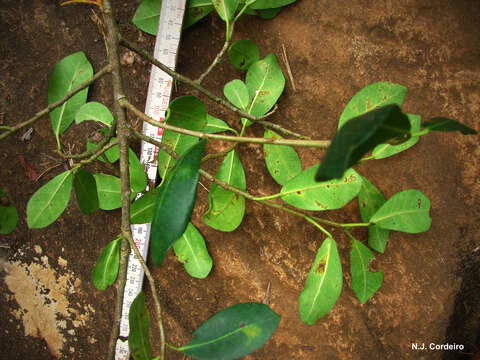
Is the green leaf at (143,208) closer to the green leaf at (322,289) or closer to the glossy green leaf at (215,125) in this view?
the glossy green leaf at (215,125)

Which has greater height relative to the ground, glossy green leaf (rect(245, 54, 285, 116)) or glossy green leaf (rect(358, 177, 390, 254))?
glossy green leaf (rect(245, 54, 285, 116))

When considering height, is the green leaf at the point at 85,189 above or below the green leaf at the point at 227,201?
above

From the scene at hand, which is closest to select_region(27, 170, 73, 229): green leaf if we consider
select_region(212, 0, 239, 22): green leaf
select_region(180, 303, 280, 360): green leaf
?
select_region(180, 303, 280, 360): green leaf

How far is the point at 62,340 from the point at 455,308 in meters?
1.75

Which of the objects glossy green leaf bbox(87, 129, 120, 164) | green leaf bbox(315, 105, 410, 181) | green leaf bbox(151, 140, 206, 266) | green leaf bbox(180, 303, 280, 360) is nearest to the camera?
green leaf bbox(315, 105, 410, 181)

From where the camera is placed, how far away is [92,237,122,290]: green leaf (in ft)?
4.39

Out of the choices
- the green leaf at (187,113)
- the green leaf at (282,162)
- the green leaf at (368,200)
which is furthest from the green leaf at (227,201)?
the green leaf at (368,200)

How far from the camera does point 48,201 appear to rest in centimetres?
121

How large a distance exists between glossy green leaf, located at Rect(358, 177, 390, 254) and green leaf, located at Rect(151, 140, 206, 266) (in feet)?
2.59

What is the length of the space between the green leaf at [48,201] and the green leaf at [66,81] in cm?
28

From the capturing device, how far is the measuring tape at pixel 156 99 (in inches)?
56.7

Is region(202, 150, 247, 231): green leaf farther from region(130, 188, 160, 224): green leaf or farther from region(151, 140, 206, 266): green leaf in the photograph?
region(151, 140, 206, 266): green leaf

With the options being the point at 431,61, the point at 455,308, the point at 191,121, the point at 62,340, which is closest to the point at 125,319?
the point at 62,340

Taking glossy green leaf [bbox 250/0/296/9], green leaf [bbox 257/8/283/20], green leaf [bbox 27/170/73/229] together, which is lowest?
green leaf [bbox 27/170/73/229]
